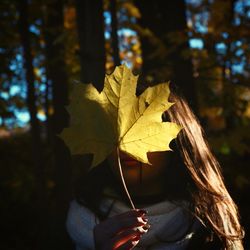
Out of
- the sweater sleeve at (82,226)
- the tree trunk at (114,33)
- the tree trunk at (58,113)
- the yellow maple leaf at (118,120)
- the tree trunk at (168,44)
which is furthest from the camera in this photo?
the tree trunk at (58,113)

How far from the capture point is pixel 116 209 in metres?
1.98

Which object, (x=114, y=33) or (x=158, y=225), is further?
(x=114, y=33)

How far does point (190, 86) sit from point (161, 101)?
3.43 meters

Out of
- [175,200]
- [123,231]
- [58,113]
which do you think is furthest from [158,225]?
[58,113]

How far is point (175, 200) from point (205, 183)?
0.25m

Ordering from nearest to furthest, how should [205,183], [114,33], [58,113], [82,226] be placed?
[205,183], [82,226], [114,33], [58,113]

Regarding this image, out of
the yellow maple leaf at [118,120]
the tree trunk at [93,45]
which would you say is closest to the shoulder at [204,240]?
the yellow maple leaf at [118,120]

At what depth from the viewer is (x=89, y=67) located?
3.01 m

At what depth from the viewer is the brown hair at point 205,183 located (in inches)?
71.8

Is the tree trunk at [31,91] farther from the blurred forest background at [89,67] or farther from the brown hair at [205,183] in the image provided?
the brown hair at [205,183]

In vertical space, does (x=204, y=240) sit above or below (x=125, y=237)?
below

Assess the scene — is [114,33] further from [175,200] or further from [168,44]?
[175,200]

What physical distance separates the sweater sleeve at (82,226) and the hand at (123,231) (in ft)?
1.07

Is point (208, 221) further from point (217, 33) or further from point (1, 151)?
point (1, 151)
